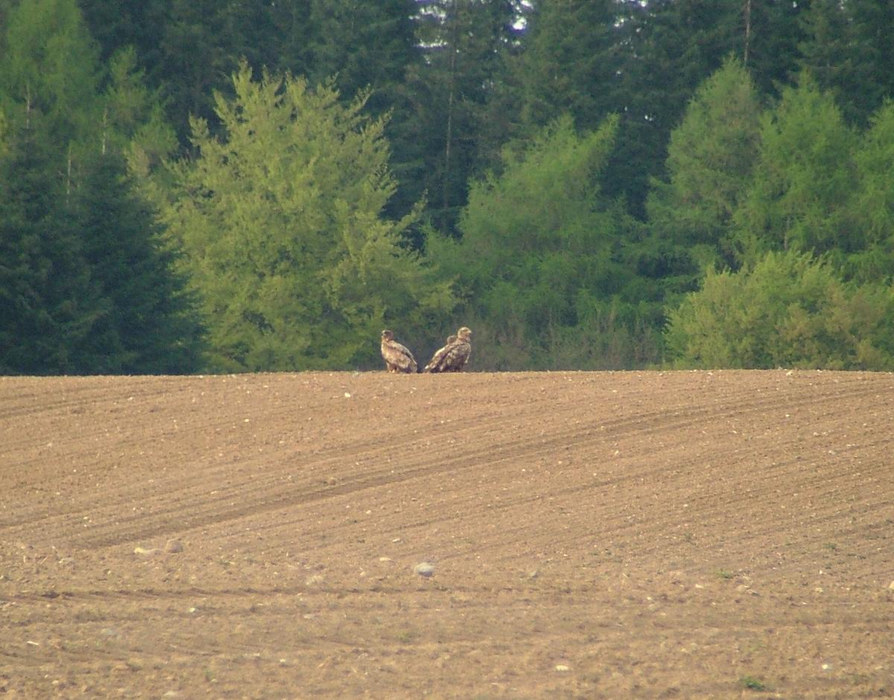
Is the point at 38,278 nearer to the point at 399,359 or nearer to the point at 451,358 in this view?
the point at 399,359

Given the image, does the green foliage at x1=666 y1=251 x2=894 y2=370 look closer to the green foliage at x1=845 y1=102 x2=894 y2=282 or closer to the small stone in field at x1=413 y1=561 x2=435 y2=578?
the green foliage at x1=845 y1=102 x2=894 y2=282

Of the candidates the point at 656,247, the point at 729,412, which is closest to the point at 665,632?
the point at 729,412

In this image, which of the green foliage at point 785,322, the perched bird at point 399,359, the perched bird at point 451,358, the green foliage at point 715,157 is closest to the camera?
the perched bird at point 451,358

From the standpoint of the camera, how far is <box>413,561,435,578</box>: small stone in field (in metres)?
10.7

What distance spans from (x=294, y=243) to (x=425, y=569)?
3738cm

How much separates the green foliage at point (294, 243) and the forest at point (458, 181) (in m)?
0.12

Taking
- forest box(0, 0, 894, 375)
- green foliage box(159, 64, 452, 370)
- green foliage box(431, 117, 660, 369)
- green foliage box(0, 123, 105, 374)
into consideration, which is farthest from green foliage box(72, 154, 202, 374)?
green foliage box(431, 117, 660, 369)

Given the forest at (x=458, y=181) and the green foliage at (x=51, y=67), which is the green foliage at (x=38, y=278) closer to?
the forest at (x=458, y=181)

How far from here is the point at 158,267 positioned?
1486 inches

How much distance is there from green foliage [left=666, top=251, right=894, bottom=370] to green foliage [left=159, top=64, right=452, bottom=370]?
1022 cm

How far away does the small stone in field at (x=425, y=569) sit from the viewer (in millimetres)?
10672

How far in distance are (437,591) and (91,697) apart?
319cm

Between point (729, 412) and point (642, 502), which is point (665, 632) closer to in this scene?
point (642, 502)

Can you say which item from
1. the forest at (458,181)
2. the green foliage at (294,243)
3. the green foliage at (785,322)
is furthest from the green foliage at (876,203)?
the green foliage at (294,243)
